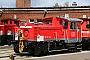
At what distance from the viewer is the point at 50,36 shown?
2088cm

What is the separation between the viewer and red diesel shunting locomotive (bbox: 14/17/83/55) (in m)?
19.7

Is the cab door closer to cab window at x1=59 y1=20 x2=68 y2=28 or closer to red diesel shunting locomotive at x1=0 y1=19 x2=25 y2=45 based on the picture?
cab window at x1=59 y1=20 x2=68 y2=28

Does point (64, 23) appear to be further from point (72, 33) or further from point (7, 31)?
point (7, 31)

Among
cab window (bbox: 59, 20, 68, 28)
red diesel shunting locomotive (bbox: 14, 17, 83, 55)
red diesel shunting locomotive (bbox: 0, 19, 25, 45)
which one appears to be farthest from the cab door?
red diesel shunting locomotive (bbox: 0, 19, 25, 45)

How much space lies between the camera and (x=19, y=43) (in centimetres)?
1994

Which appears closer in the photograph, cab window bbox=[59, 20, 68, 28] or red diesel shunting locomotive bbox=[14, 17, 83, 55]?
Result: red diesel shunting locomotive bbox=[14, 17, 83, 55]

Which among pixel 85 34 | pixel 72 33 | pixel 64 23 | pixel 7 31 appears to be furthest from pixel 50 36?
pixel 7 31

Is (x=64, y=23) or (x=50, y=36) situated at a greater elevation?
(x=64, y=23)

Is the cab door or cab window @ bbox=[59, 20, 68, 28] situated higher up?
cab window @ bbox=[59, 20, 68, 28]

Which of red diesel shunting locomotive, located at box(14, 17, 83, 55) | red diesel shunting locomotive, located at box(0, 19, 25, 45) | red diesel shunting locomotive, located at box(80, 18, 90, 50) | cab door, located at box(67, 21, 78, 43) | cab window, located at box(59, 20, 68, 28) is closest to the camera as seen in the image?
red diesel shunting locomotive, located at box(14, 17, 83, 55)

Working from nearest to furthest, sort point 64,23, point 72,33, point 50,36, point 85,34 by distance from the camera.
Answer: point 50,36 → point 64,23 → point 72,33 → point 85,34

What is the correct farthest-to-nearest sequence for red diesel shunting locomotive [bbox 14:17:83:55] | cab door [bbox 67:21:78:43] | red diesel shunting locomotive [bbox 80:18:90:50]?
red diesel shunting locomotive [bbox 80:18:90:50] → cab door [bbox 67:21:78:43] → red diesel shunting locomotive [bbox 14:17:83:55]

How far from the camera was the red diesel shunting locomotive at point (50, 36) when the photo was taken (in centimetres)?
1967

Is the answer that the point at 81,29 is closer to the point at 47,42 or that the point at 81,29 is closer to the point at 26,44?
the point at 47,42
